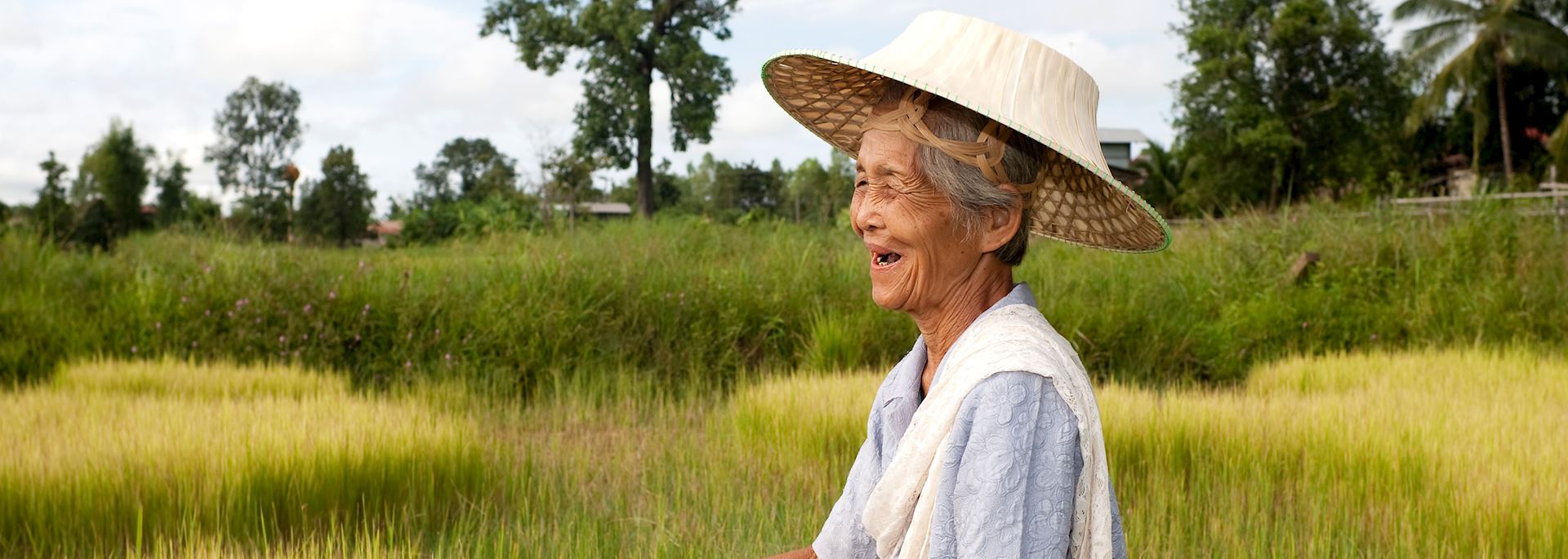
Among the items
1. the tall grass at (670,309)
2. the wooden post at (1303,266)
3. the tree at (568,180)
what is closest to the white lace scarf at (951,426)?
the tall grass at (670,309)

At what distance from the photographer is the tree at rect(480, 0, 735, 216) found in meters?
28.1

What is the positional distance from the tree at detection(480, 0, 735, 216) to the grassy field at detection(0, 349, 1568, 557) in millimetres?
22524

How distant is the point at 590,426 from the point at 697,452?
1.14 metres

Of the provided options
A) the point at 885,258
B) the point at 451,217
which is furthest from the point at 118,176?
the point at 885,258

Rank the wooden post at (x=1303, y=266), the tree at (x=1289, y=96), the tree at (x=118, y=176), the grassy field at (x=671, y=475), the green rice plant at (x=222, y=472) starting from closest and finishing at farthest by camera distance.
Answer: the grassy field at (x=671, y=475) < the green rice plant at (x=222, y=472) < the wooden post at (x=1303, y=266) < the tree at (x=1289, y=96) < the tree at (x=118, y=176)

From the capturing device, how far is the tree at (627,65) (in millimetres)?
28125

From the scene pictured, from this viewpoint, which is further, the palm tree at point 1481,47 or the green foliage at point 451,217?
the palm tree at point 1481,47

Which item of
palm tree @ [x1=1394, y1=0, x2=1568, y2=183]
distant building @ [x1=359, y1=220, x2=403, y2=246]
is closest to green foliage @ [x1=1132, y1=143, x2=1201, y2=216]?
palm tree @ [x1=1394, y1=0, x2=1568, y2=183]

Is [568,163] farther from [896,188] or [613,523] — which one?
[896,188]

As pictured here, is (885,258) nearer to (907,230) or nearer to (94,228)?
(907,230)

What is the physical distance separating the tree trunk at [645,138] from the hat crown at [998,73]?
2669cm

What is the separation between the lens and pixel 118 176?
40.9m

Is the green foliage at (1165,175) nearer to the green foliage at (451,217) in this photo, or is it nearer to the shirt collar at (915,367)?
the green foliage at (451,217)

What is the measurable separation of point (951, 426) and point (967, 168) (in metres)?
0.40
